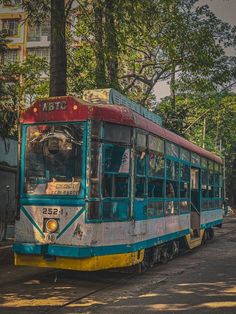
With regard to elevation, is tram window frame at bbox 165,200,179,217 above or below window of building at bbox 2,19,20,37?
below

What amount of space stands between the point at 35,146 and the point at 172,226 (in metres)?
4.63

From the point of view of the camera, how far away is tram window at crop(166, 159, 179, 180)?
11844 mm

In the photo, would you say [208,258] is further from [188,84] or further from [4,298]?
[188,84]

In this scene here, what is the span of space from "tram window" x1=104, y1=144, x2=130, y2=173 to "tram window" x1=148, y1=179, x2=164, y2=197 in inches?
51.5

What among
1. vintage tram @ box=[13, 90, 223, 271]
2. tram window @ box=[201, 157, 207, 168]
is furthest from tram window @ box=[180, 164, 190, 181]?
vintage tram @ box=[13, 90, 223, 271]

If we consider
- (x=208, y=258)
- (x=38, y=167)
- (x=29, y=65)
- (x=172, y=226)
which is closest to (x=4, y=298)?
(x=38, y=167)

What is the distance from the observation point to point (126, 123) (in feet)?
30.6

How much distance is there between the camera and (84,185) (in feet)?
28.7

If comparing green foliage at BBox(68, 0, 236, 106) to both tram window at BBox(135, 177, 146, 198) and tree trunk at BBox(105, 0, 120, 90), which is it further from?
tram window at BBox(135, 177, 146, 198)

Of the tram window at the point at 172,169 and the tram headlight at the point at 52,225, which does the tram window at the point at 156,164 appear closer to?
the tram window at the point at 172,169

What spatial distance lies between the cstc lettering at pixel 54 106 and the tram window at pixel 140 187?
82.9 inches

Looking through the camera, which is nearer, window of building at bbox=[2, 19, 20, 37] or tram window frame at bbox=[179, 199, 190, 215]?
tram window frame at bbox=[179, 199, 190, 215]

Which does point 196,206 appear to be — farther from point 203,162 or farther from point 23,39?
point 23,39

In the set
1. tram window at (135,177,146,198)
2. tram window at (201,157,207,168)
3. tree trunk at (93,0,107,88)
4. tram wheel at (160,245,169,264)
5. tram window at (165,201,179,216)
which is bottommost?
tram wheel at (160,245,169,264)
